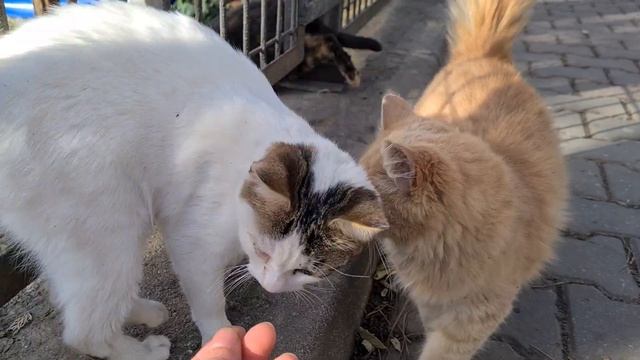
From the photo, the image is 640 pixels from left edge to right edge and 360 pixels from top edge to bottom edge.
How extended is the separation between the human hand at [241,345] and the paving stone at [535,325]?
119 centimetres

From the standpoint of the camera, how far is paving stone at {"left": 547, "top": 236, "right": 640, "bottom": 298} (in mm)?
2312

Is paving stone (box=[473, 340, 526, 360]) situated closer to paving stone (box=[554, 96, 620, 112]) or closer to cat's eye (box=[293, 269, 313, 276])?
cat's eye (box=[293, 269, 313, 276])

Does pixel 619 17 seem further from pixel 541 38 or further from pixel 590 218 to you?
pixel 590 218

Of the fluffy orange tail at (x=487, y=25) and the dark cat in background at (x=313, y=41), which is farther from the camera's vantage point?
the dark cat in background at (x=313, y=41)

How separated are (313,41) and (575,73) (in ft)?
6.99

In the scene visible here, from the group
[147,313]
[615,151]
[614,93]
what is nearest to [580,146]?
[615,151]

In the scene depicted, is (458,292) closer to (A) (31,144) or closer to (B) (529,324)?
(B) (529,324)

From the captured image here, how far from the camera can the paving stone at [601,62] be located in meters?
4.57

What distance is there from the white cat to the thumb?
31cm

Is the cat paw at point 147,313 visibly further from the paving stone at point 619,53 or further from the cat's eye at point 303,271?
the paving stone at point 619,53

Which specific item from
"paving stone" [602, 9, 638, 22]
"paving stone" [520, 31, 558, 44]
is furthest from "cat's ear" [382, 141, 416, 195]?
"paving stone" [602, 9, 638, 22]

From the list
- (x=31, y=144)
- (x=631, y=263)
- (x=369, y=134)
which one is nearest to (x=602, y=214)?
(x=631, y=263)

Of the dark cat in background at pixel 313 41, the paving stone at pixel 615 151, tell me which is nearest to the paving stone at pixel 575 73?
the paving stone at pixel 615 151

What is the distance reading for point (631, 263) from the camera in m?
2.42
